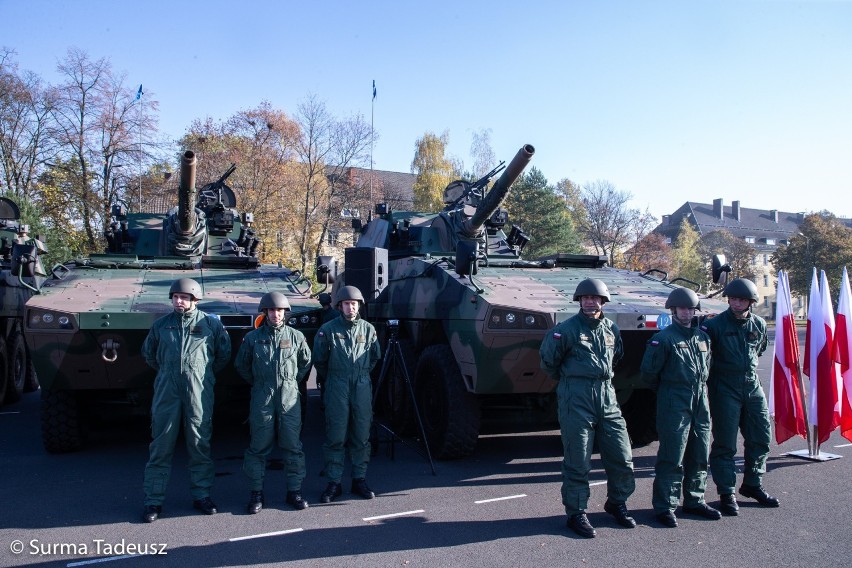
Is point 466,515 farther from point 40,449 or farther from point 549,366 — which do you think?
point 40,449

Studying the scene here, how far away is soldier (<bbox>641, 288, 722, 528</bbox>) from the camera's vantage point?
4895 millimetres

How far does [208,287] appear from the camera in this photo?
23.8 ft

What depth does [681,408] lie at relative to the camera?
493 cm

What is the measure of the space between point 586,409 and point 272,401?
2163mm

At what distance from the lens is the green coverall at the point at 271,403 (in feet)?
17.0

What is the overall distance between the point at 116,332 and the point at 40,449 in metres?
2.08

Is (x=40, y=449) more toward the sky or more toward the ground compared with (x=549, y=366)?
more toward the ground

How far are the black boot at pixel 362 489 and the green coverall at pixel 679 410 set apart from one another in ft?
6.58

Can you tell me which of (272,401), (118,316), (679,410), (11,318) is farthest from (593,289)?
(11,318)

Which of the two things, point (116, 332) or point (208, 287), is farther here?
point (208, 287)

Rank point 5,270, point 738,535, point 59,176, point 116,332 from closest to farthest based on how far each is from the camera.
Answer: point 738,535, point 116,332, point 5,270, point 59,176

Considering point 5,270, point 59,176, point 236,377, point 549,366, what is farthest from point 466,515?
point 59,176

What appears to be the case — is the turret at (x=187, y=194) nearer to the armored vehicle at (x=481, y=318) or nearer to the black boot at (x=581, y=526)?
the armored vehicle at (x=481, y=318)

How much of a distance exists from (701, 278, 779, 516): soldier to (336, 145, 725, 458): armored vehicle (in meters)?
0.72
